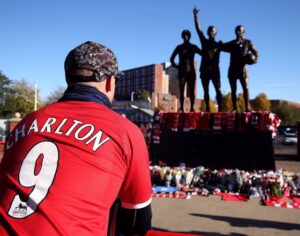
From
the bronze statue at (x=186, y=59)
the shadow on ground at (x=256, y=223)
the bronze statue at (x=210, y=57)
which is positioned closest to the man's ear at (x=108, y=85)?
the shadow on ground at (x=256, y=223)

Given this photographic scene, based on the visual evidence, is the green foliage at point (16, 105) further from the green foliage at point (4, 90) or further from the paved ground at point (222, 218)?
the paved ground at point (222, 218)

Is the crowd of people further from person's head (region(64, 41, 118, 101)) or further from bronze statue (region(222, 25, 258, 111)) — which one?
person's head (region(64, 41, 118, 101))

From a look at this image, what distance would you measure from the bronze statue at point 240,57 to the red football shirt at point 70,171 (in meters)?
8.76

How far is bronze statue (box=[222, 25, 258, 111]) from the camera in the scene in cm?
946

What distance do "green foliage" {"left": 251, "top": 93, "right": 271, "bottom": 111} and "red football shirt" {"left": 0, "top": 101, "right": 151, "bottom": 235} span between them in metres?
61.8

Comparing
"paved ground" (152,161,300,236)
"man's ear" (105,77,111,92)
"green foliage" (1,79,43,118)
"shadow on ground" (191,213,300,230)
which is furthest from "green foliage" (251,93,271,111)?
"man's ear" (105,77,111,92)

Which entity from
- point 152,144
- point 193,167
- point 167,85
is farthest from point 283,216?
point 167,85

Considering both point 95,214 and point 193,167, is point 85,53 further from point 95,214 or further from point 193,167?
point 193,167

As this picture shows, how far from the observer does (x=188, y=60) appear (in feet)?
34.7

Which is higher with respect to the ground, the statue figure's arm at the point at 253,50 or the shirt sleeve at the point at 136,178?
the statue figure's arm at the point at 253,50

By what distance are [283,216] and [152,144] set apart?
5.14 m

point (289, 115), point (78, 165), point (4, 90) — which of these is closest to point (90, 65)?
point (78, 165)

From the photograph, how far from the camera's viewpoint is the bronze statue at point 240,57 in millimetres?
9461

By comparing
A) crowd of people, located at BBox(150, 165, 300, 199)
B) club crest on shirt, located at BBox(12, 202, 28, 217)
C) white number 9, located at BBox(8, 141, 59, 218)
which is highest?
white number 9, located at BBox(8, 141, 59, 218)
